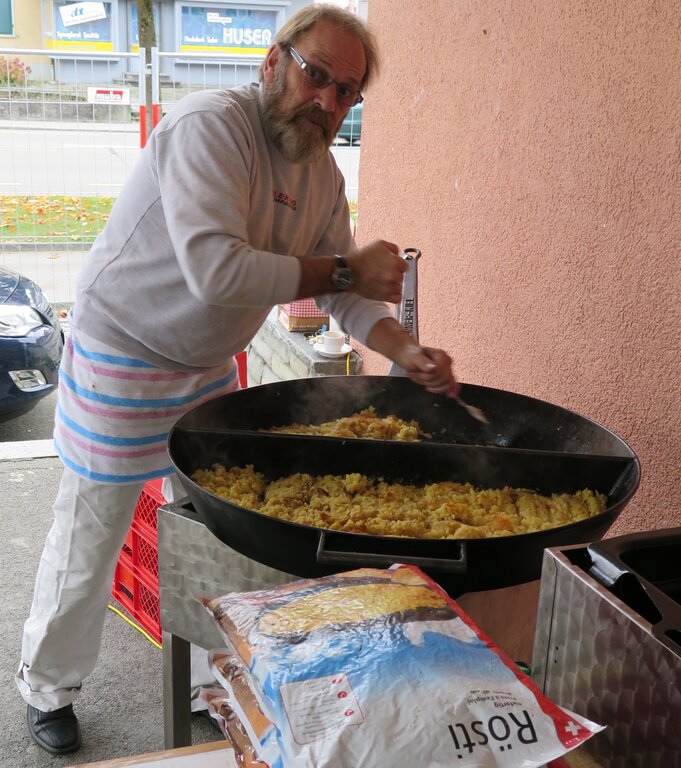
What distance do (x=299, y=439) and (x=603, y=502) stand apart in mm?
674

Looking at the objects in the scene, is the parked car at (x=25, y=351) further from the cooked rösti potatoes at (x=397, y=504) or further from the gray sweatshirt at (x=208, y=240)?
the cooked rösti potatoes at (x=397, y=504)

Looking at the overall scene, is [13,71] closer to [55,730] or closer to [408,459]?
[55,730]

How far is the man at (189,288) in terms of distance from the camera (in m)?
1.88

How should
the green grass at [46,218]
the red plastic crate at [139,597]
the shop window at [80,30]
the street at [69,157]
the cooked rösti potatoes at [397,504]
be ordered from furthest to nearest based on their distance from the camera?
1. the shop window at [80,30]
2. the green grass at [46,218]
3. the street at [69,157]
4. the red plastic crate at [139,597]
5. the cooked rösti potatoes at [397,504]

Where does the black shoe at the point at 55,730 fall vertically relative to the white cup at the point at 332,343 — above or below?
below

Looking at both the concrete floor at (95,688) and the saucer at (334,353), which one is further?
the saucer at (334,353)

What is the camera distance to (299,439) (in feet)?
5.99

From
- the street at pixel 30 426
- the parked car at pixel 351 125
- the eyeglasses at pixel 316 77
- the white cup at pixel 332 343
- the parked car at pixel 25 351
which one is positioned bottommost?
the street at pixel 30 426

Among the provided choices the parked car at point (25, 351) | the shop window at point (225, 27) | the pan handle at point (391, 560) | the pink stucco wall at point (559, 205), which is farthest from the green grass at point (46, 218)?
the shop window at point (225, 27)

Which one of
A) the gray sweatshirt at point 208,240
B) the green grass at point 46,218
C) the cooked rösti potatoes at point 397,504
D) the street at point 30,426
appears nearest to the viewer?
the cooked rösti potatoes at point 397,504

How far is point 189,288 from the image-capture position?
6.52 feet

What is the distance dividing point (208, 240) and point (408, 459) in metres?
0.67

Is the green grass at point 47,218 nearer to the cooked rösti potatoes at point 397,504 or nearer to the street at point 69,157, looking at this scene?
the street at point 69,157

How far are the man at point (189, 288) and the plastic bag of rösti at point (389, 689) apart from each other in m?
1.02
